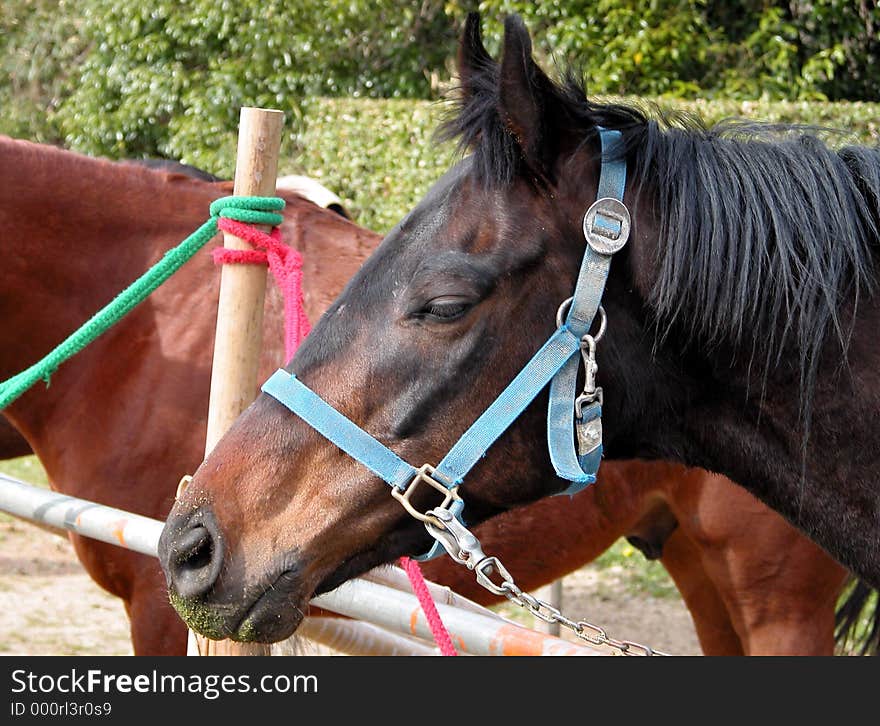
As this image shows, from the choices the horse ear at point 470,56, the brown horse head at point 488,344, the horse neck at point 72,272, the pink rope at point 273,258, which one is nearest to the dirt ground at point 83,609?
the horse neck at point 72,272

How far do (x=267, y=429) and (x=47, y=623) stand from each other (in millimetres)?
4222

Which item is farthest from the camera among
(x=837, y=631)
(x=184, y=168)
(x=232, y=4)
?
(x=232, y=4)

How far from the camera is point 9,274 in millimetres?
2871

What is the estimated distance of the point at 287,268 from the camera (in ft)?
7.36

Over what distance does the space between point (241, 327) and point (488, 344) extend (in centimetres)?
69

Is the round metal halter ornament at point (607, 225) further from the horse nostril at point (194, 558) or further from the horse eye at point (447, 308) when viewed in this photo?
the horse nostril at point (194, 558)

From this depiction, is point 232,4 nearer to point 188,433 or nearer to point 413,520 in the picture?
point 188,433

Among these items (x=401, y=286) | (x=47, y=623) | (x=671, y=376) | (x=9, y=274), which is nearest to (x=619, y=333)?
(x=671, y=376)

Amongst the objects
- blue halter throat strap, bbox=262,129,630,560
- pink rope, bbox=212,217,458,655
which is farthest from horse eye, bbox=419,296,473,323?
pink rope, bbox=212,217,458,655

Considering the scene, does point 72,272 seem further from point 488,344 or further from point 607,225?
point 607,225

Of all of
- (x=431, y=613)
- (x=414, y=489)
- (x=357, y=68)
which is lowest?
(x=431, y=613)

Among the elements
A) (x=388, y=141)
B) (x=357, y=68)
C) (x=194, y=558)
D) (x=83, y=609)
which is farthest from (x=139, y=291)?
(x=357, y=68)

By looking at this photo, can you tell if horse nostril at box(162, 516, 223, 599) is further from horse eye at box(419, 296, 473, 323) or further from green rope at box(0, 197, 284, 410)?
green rope at box(0, 197, 284, 410)

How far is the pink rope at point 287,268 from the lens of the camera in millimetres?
2051
